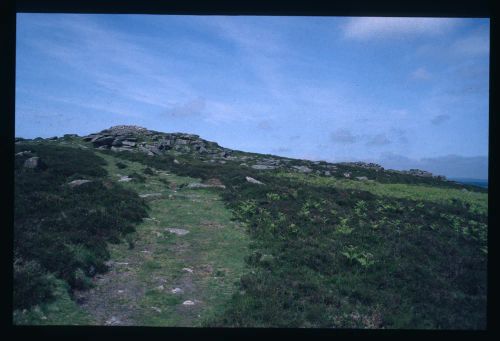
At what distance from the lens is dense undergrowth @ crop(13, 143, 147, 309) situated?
6806 millimetres

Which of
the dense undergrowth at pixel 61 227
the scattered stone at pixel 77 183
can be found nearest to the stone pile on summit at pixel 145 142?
the scattered stone at pixel 77 183

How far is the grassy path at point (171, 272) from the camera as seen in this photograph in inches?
257

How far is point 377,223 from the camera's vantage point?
14.0 m

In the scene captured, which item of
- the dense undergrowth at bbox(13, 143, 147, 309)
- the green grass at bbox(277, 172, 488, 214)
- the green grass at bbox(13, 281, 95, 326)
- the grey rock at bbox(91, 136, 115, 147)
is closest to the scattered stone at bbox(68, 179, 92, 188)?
the dense undergrowth at bbox(13, 143, 147, 309)

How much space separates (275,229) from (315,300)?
4.89 meters

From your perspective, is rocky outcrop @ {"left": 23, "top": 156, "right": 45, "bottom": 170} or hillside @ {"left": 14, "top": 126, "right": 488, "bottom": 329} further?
rocky outcrop @ {"left": 23, "top": 156, "right": 45, "bottom": 170}

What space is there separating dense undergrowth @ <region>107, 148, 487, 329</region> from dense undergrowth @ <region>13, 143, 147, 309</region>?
140 inches

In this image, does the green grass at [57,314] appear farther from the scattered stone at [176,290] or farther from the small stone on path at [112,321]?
the scattered stone at [176,290]

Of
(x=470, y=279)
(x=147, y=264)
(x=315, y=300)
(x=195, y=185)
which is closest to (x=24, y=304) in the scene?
(x=147, y=264)

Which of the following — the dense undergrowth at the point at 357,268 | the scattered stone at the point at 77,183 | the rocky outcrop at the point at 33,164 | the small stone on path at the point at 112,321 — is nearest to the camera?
the small stone on path at the point at 112,321

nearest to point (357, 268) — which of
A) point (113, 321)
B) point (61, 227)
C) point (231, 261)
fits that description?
point (231, 261)

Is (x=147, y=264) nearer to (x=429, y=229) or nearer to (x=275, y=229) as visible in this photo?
(x=275, y=229)

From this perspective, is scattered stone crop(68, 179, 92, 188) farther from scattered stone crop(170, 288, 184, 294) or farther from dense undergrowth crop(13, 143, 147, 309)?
scattered stone crop(170, 288, 184, 294)

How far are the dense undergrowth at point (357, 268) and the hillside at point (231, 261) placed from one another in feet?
0.12
